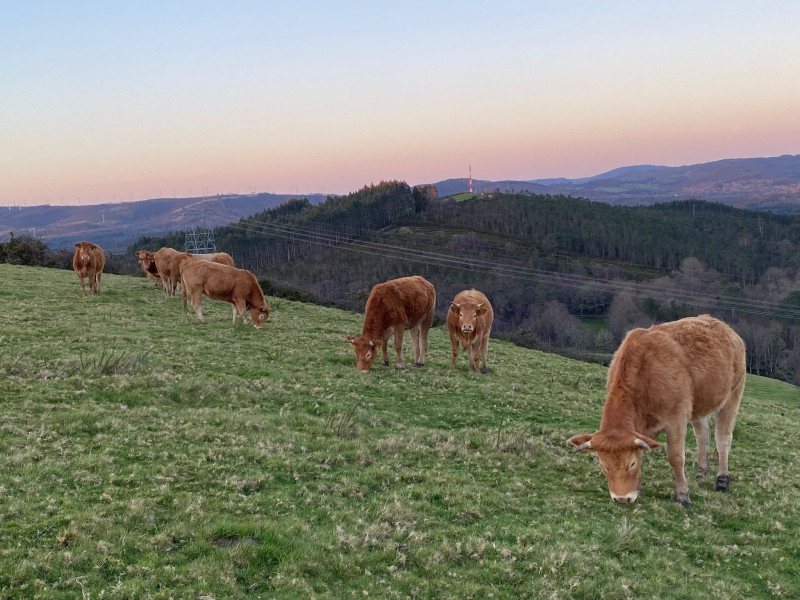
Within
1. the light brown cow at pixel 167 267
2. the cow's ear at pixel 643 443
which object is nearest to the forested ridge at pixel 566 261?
the light brown cow at pixel 167 267

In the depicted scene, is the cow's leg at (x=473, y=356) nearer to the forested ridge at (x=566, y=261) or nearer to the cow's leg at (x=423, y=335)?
the cow's leg at (x=423, y=335)

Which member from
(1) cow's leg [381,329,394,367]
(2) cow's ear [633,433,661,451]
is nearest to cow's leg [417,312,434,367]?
(1) cow's leg [381,329,394,367]

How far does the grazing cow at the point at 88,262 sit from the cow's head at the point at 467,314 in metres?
19.7

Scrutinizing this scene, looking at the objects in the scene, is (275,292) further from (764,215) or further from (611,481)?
(764,215)

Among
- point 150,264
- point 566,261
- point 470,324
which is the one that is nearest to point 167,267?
point 150,264

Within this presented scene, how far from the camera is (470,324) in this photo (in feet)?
62.8

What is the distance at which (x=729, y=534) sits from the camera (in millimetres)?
8805

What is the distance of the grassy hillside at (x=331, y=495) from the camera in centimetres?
632

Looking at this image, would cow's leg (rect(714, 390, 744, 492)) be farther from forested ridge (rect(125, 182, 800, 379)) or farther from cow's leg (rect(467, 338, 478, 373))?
forested ridge (rect(125, 182, 800, 379))

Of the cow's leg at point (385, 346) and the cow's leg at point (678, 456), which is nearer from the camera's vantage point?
the cow's leg at point (678, 456)

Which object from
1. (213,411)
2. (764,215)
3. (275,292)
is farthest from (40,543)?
(764,215)

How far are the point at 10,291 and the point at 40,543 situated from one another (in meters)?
27.2

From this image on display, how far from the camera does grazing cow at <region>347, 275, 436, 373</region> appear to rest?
18734mm

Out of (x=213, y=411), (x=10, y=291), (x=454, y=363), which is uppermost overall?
(x=10, y=291)
